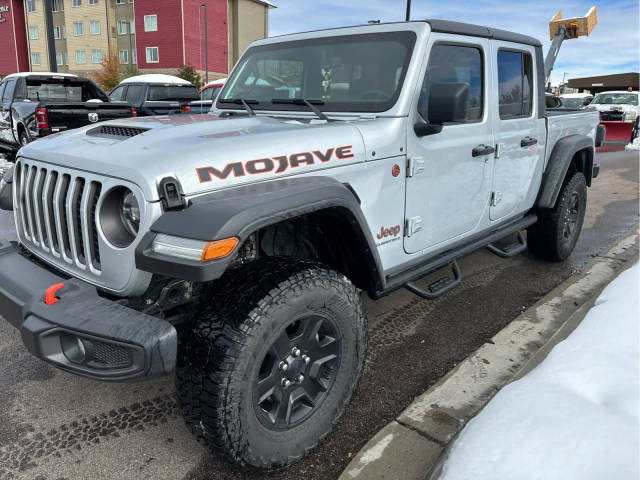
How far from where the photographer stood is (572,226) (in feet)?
16.4

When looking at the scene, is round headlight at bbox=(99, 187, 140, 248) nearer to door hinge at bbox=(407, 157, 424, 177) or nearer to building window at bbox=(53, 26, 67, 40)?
door hinge at bbox=(407, 157, 424, 177)

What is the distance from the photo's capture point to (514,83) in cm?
383

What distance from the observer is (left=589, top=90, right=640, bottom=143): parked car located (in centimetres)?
1639

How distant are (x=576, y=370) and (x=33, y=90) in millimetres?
10743

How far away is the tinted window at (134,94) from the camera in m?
11.9

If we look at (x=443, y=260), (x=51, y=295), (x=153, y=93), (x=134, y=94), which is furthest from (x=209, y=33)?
(x=51, y=295)

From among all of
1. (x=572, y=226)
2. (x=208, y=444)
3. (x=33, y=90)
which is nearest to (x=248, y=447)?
(x=208, y=444)

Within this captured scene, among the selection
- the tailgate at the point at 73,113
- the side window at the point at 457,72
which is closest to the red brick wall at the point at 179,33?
the tailgate at the point at 73,113

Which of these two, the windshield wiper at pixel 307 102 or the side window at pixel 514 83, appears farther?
the side window at pixel 514 83

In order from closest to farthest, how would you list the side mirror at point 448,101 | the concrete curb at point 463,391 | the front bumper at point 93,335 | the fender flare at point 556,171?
1. the front bumper at point 93,335
2. the concrete curb at point 463,391
3. the side mirror at point 448,101
4. the fender flare at point 556,171

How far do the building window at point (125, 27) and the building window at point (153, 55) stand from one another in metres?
2.89

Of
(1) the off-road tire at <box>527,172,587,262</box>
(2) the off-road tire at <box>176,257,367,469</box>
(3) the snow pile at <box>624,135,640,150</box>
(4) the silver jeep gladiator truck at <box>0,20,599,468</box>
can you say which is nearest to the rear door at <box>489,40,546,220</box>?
(4) the silver jeep gladiator truck at <box>0,20,599,468</box>

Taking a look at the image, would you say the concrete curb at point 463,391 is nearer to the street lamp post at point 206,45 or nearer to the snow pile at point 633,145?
the snow pile at point 633,145

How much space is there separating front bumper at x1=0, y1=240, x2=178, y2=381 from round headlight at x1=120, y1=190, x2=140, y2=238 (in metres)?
0.27
